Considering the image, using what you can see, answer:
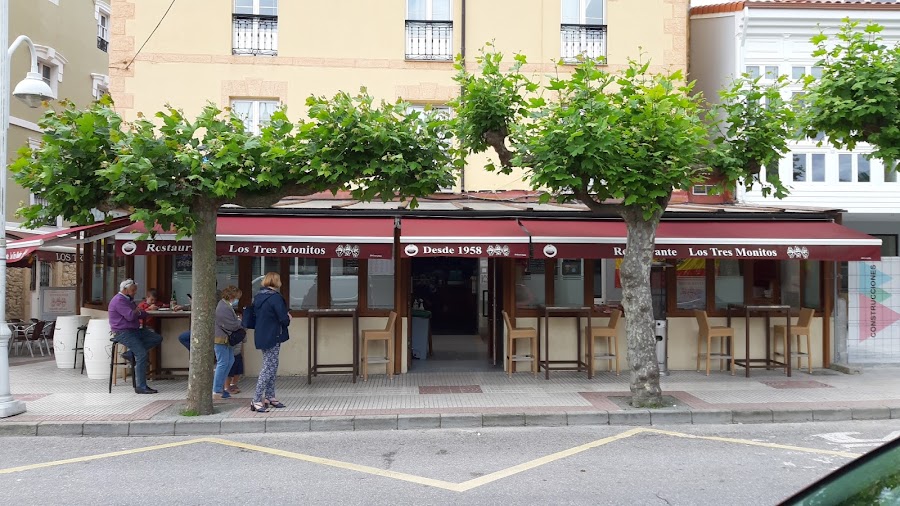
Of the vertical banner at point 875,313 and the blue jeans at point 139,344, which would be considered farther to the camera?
the vertical banner at point 875,313

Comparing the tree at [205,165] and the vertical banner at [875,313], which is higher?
the tree at [205,165]

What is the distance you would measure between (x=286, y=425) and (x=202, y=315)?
1806 mm

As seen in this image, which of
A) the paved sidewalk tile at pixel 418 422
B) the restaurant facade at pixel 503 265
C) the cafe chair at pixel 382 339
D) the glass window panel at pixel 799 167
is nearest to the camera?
the paved sidewalk tile at pixel 418 422

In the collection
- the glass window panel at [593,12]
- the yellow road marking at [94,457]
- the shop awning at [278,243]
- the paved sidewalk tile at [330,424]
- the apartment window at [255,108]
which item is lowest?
the yellow road marking at [94,457]

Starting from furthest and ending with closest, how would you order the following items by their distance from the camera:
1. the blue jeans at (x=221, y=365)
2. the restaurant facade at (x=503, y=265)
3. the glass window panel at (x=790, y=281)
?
the glass window panel at (x=790, y=281), the restaurant facade at (x=503, y=265), the blue jeans at (x=221, y=365)

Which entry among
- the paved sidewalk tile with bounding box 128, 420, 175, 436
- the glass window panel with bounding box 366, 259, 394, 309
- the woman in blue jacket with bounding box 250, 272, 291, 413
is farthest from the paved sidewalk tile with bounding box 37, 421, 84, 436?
the glass window panel with bounding box 366, 259, 394, 309

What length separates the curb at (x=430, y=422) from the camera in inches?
312

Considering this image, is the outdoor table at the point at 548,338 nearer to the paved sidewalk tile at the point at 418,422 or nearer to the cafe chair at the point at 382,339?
the cafe chair at the point at 382,339

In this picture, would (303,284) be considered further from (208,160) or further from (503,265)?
(208,160)

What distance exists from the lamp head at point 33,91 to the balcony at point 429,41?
23.0 ft

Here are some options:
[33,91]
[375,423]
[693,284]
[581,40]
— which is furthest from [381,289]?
[581,40]

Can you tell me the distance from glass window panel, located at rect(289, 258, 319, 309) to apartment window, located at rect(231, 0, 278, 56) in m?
5.01

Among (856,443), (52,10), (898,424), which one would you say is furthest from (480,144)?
(52,10)

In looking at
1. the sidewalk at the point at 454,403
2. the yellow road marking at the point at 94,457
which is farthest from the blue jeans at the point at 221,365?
the yellow road marking at the point at 94,457
